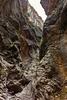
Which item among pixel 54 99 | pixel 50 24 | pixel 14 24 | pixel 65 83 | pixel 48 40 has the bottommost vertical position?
pixel 54 99

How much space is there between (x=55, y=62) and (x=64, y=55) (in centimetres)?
99

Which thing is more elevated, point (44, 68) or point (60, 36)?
point (60, 36)

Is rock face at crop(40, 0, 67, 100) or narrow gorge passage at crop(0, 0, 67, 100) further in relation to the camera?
rock face at crop(40, 0, 67, 100)

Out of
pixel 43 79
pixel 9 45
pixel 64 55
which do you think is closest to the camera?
pixel 43 79

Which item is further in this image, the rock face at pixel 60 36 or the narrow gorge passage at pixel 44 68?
the rock face at pixel 60 36

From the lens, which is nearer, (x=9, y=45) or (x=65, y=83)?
(x=65, y=83)

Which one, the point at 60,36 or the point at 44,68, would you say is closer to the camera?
the point at 44,68

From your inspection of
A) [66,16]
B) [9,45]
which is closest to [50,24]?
[66,16]

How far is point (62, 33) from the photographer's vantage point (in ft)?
26.8

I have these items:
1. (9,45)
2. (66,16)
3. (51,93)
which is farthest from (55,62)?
(9,45)

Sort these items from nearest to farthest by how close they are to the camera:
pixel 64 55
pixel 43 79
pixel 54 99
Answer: pixel 54 99 < pixel 43 79 < pixel 64 55

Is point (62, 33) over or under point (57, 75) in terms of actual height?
over

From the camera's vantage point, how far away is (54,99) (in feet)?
16.9

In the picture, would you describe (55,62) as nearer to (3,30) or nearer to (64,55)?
(64,55)
